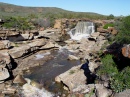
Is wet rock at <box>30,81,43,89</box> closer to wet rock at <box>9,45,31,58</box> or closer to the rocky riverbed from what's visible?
the rocky riverbed

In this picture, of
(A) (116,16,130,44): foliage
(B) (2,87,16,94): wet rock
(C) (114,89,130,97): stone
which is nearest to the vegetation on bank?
(A) (116,16,130,44): foliage

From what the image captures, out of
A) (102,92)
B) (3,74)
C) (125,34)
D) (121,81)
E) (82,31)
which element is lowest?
(3,74)

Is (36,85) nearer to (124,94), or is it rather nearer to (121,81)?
(121,81)

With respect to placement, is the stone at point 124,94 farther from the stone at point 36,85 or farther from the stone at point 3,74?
the stone at point 3,74

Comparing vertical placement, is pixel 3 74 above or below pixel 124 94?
below

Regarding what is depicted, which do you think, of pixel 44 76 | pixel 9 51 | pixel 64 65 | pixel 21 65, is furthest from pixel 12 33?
pixel 44 76

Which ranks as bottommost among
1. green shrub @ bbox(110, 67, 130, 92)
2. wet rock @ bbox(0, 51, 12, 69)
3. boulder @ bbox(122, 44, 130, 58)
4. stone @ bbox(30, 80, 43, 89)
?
stone @ bbox(30, 80, 43, 89)

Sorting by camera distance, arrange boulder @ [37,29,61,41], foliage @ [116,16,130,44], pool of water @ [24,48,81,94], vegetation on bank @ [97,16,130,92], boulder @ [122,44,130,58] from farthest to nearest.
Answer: boulder @ [37,29,61,41]
pool of water @ [24,48,81,94]
foliage @ [116,16,130,44]
boulder @ [122,44,130,58]
vegetation on bank @ [97,16,130,92]

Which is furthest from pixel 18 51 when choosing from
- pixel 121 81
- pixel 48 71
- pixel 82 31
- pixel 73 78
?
pixel 82 31

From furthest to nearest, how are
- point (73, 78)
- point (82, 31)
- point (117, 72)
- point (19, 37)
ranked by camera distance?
point (82, 31) → point (19, 37) → point (73, 78) → point (117, 72)

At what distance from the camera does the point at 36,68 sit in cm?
3148

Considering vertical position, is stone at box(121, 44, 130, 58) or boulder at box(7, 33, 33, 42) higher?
stone at box(121, 44, 130, 58)

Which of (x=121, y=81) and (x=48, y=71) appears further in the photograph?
(x=48, y=71)

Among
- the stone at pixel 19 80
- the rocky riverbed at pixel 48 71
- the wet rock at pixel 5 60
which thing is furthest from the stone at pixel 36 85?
the wet rock at pixel 5 60
